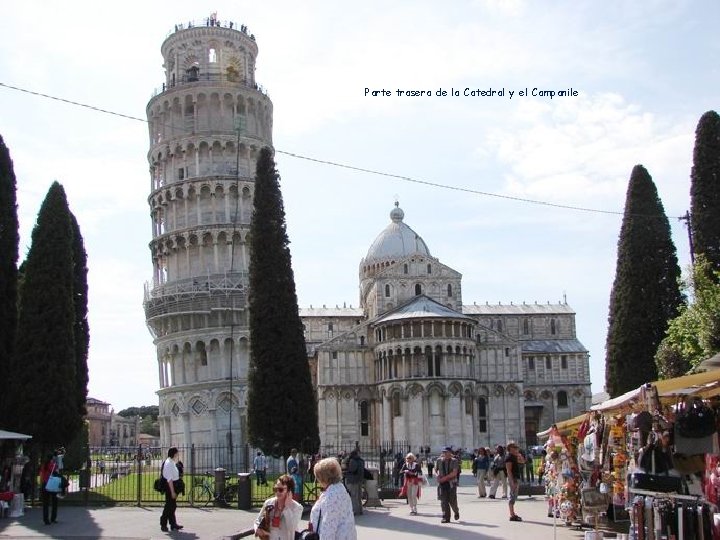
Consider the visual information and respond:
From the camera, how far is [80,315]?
36656 mm

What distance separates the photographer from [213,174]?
2255 inches

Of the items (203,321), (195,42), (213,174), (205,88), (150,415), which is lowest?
(150,415)

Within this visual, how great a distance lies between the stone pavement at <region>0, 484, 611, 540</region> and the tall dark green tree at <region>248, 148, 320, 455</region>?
22.0ft

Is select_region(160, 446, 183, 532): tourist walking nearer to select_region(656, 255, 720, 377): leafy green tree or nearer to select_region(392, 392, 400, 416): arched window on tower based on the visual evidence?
select_region(656, 255, 720, 377): leafy green tree

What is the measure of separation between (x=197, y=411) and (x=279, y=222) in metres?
28.5

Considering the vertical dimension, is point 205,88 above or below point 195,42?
below

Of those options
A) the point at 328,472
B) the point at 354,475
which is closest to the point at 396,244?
the point at 354,475

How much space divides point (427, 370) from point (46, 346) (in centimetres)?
4103

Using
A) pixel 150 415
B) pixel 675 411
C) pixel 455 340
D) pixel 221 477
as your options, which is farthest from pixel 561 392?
pixel 150 415

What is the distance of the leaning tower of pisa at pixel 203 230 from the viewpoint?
186ft

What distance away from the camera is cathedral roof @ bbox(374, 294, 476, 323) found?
218 ft

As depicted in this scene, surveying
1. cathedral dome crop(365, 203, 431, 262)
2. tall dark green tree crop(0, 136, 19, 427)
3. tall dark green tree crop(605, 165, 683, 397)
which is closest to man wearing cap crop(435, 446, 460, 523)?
tall dark green tree crop(605, 165, 683, 397)

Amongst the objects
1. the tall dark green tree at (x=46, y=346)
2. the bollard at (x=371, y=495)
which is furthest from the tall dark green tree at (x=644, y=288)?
the tall dark green tree at (x=46, y=346)

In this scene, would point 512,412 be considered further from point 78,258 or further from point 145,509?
point 145,509
